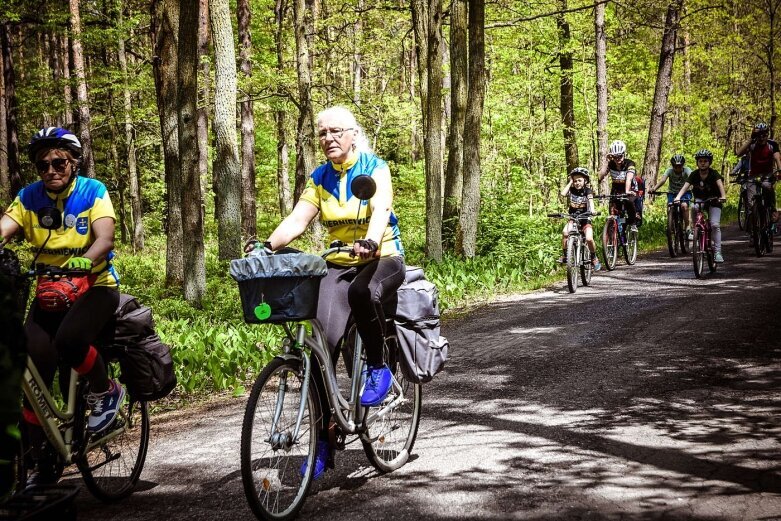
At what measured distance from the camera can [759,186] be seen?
619 inches

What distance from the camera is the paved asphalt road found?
4102 mm

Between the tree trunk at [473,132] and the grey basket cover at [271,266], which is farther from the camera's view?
the tree trunk at [473,132]

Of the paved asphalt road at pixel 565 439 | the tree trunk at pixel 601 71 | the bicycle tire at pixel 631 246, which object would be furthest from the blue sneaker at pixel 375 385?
the tree trunk at pixel 601 71

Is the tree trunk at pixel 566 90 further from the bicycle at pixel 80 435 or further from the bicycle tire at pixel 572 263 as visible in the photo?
the bicycle at pixel 80 435

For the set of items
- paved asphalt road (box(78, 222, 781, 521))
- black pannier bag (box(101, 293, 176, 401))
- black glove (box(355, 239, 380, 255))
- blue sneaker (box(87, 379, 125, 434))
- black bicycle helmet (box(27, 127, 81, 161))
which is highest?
black bicycle helmet (box(27, 127, 81, 161))

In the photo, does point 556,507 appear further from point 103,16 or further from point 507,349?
point 103,16

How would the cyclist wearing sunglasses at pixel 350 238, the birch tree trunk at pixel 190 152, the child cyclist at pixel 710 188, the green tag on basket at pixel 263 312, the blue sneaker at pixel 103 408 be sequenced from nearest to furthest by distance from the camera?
the green tag on basket at pixel 263 312, the cyclist wearing sunglasses at pixel 350 238, the blue sneaker at pixel 103 408, the birch tree trunk at pixel 190 152, the child cyclist at pixel 710 188

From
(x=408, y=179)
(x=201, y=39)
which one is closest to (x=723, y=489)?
(x=201, y=39)

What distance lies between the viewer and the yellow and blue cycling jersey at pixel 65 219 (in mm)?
4391

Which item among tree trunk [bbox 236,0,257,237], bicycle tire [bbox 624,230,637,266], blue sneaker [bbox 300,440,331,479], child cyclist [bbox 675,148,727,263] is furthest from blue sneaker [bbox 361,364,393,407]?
tree trunk [bbox 236,0,257,237]

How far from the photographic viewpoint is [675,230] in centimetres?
1698

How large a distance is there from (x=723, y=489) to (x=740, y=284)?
8892 mm

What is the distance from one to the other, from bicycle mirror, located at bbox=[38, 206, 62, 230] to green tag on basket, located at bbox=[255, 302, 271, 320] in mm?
1315

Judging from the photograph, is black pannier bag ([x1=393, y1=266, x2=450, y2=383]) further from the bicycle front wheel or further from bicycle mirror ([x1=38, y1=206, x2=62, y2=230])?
bicycle mirror ([x1=38, y1=206, x2=62, y2=230])
